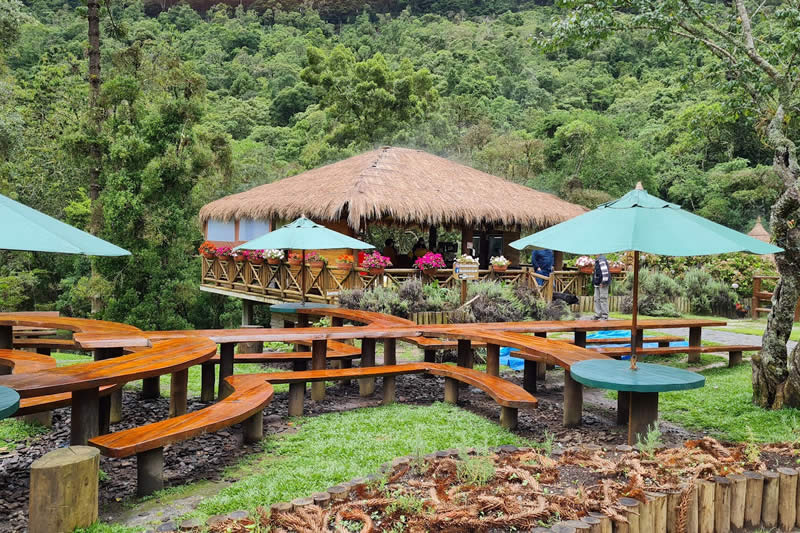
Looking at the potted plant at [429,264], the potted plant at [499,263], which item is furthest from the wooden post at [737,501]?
the potted plant at [499,263]

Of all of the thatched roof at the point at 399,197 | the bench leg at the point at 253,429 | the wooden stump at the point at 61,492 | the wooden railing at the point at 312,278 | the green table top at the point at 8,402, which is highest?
the thatched roof at the point at 399,197

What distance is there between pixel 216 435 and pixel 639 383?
310 centimetres

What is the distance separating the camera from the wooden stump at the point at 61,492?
252cm

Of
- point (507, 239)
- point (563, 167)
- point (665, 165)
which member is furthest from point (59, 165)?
point (665, 165)

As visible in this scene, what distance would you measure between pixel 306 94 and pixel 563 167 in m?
19.2

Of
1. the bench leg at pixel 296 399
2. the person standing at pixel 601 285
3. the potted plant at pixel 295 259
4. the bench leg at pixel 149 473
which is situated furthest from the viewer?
the potted plant at pixel 295 259

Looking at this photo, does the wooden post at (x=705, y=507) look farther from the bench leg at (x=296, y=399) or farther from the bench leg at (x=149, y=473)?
the bench leg at (x=296, y=399)

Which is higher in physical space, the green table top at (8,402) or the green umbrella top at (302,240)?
the green umbrella top at (302,240)

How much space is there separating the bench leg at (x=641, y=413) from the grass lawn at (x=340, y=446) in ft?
2.42

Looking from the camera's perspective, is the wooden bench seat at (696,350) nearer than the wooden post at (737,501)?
No

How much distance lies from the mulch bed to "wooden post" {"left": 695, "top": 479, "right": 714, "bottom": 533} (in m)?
1.44

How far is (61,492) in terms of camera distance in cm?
256

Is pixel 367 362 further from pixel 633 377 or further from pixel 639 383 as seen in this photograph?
pixel 639 383

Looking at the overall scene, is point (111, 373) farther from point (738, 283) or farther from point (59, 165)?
point (59, 165)
